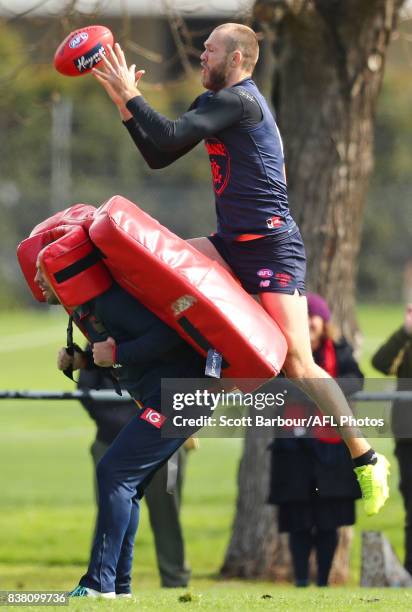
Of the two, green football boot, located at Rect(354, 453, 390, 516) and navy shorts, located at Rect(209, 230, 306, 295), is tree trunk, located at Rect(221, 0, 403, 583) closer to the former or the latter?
green football boot, located at Rect(354, 453, 390, 516)

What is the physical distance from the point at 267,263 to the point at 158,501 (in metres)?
3.22

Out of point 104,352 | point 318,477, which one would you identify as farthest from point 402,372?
point 104,352

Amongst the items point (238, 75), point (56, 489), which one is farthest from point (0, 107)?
point (238, 75)

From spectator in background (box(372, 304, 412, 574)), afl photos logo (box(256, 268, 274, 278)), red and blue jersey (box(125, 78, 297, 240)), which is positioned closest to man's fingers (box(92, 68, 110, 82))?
red and blue jersey (box(125, 78, 297, 240))

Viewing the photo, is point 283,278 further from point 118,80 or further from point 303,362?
point 118,80

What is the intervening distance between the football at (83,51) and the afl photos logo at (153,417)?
4.95 feet

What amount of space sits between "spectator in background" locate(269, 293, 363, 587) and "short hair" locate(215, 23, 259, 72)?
111 inches

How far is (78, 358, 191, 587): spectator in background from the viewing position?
28.7ft

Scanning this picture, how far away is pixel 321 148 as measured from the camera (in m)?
9.90

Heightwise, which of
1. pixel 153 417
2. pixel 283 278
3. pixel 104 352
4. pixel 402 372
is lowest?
pixel 153 417

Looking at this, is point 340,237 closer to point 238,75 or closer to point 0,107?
point 238,75

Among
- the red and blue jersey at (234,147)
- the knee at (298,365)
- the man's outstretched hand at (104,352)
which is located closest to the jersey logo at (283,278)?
the red and blue jersey at (234,147)

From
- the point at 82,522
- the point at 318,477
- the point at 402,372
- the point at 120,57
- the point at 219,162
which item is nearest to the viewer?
the point at 120,57

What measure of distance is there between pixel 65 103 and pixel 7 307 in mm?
6858
